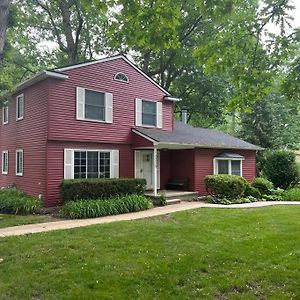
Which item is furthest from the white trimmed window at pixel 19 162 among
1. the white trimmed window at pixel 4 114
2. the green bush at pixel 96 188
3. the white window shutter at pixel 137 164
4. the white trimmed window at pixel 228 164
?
the white trimmed window at pixel 228 164

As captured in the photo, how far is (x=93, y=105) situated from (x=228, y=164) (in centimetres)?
816

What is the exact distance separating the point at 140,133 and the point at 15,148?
6.23 meters

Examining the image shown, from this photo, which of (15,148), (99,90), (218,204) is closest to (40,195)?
(15,148)

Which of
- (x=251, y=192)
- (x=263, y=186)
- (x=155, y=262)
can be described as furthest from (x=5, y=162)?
(x=155, y=262)

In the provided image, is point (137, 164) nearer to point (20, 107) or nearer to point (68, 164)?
point (68, 164)

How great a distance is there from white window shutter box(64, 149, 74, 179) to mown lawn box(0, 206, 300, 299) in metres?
4.95

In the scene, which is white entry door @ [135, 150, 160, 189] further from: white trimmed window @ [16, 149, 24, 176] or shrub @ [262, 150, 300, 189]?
shrub @ [262, 150, 300, 189]

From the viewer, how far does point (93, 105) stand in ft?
49.4

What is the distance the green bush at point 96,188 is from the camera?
41.5 ft

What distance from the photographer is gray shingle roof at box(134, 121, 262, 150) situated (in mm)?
15852

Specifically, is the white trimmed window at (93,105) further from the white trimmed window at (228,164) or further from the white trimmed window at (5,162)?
the white trimmed window at (228,164)

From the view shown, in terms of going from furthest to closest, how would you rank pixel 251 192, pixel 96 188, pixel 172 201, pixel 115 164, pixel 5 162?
pixel 5 162
pixel 251 192
pixel 115 164
pixel 172 201
pixel 96 188

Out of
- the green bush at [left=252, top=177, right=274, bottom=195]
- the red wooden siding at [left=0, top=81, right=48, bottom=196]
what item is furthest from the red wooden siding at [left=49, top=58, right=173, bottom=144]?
the green bush at [left=252, top=177, right=274, bottom=195]

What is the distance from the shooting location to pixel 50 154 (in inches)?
535
